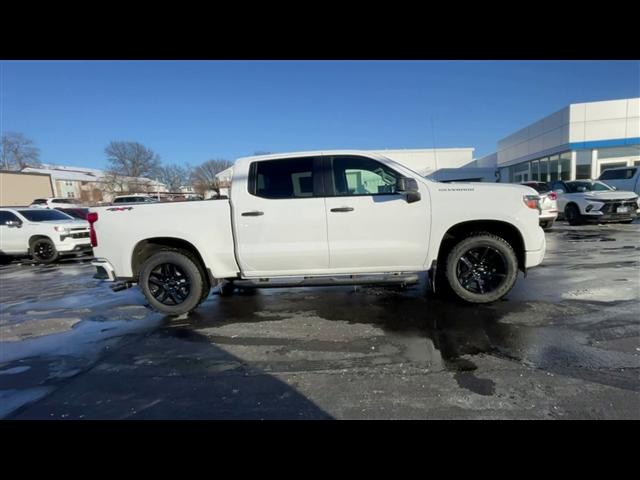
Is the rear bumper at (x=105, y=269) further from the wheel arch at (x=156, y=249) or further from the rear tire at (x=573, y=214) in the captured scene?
the rear tire at (x=573, y=214)

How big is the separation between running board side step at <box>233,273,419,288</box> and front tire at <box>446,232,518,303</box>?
1.90 feet

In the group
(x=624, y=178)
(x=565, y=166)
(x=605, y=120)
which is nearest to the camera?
(x=624, y=178)

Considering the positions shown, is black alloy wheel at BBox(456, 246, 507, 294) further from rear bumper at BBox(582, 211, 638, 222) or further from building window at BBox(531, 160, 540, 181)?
building window at BBox(531, 160, 540, 181)

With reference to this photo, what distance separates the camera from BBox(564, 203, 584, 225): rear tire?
40.6ft

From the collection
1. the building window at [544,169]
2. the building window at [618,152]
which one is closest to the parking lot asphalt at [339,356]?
the building window at [618,152]

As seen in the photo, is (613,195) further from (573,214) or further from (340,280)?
(340,280)

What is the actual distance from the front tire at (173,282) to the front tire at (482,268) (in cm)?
343

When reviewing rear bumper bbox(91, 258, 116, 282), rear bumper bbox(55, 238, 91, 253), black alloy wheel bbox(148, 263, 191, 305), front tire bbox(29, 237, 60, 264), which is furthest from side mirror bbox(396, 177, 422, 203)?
front tire bbox(29, 237, 60, 264)

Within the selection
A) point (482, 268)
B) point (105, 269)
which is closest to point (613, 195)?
point (482, 268)

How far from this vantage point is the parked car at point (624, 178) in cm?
1407

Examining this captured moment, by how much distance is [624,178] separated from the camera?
584 inches

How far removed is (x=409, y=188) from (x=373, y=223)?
24.3 inches
